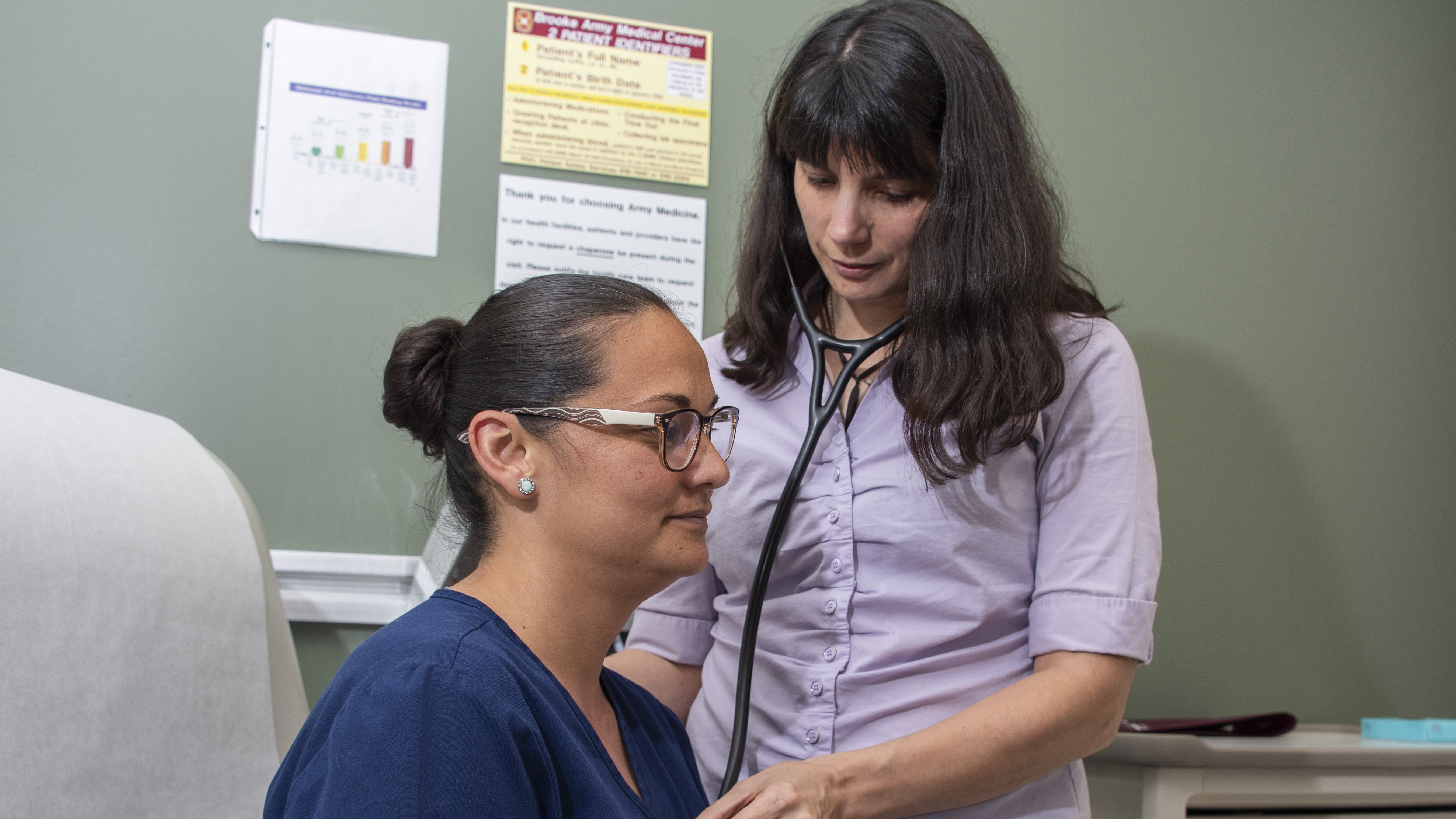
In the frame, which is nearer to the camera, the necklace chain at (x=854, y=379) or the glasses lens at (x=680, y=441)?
the glasses lens at (x=680, y=441)

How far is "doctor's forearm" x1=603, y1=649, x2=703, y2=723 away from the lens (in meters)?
1.10

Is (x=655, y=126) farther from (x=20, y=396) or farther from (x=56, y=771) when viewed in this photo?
(x=56, y=771)

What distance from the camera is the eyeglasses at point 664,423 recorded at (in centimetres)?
77

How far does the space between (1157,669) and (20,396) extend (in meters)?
1.62

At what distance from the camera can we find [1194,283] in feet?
5.62

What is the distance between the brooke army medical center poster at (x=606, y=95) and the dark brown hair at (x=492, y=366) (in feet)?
2.19

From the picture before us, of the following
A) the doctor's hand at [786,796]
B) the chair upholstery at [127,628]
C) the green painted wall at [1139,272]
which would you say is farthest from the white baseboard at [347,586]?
the doctor's hand at [786,796]

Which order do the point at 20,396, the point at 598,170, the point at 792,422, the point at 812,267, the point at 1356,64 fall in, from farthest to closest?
the point at 1356,64
the point at 598,170
the point at 812,267
the point at 792,422
the point at 20,396

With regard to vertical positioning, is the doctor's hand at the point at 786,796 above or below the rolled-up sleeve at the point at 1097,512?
below

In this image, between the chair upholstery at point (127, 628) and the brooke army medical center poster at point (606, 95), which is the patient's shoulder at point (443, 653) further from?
the brooke army medical center poster at point (606, 95)

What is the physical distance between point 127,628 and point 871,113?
2.78ft

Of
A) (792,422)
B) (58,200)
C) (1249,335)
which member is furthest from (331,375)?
(1249,335)

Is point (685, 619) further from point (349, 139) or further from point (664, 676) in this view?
point (349, 139)

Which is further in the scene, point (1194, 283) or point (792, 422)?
point (1194, 283)
